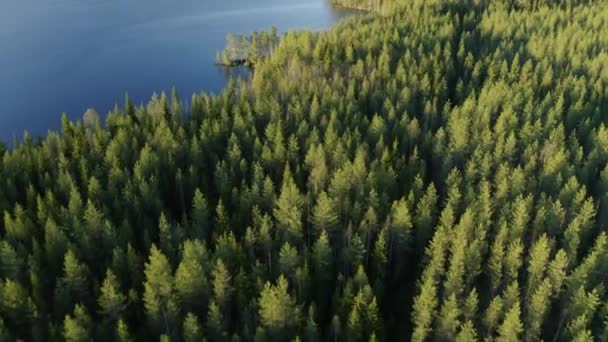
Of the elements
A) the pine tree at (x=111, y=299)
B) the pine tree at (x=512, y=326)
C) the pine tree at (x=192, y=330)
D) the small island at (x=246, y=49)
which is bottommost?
the pine tree at (x=512, y=326)

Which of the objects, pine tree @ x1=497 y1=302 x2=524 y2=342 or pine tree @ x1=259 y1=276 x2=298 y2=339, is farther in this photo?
pine tree @ x1=497 y1=302 x2=524 y2=342

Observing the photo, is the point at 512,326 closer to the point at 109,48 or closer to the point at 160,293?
the point at 160,293

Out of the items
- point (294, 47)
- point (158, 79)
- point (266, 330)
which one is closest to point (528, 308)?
point (266, 330)

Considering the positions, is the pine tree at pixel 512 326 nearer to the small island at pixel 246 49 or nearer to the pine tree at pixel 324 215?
the pine tree at pixel 324 215

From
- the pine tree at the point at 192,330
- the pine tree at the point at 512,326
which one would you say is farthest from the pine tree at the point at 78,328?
the pine tree at the point at 512,326

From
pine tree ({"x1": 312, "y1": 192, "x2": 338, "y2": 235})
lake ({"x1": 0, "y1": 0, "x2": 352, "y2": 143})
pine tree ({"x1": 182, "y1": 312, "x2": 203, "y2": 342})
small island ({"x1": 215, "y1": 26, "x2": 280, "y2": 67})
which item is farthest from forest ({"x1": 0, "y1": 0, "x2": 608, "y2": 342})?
small island ({"x1": 215, "y1": 26, "x2": 280, "y2": 67})

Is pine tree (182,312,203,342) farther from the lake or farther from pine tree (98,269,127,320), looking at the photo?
the lake
